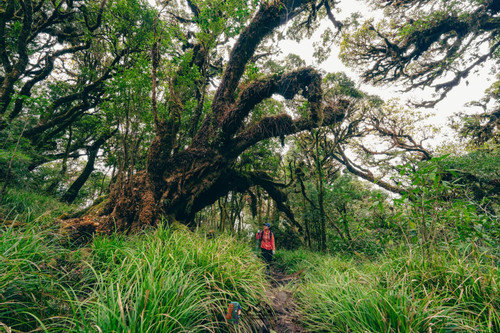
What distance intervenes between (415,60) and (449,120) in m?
3.59

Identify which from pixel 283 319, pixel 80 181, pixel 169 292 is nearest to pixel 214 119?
pixel 169 292

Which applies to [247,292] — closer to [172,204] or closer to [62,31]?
[172,204]

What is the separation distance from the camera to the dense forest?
160cm

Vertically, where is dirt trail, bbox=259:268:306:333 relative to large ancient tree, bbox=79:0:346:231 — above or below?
below

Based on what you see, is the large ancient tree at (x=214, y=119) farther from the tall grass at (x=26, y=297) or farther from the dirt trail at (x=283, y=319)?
the dirt trail at (x=283, y=319)

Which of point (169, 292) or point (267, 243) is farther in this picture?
point (267, 243)

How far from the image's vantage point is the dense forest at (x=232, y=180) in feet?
5.24

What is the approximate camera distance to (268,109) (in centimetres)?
842

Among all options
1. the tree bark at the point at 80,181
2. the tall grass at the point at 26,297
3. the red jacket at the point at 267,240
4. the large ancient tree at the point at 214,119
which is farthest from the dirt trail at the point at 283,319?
the tree bark at the point at 80,181

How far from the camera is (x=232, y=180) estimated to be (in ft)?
22.0

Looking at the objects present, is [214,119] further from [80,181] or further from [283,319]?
[80,181]

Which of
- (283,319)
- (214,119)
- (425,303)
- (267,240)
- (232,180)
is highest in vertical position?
(214,119)

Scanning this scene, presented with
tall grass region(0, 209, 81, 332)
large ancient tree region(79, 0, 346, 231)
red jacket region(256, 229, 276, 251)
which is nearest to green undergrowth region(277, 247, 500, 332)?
tall grass region(0, 209, 81, 332)

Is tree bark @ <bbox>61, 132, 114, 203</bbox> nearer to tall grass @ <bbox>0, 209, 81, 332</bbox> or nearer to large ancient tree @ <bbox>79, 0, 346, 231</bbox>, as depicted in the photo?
large ancient tree @ <bbox>79, 0, 346, 231</bbox>
